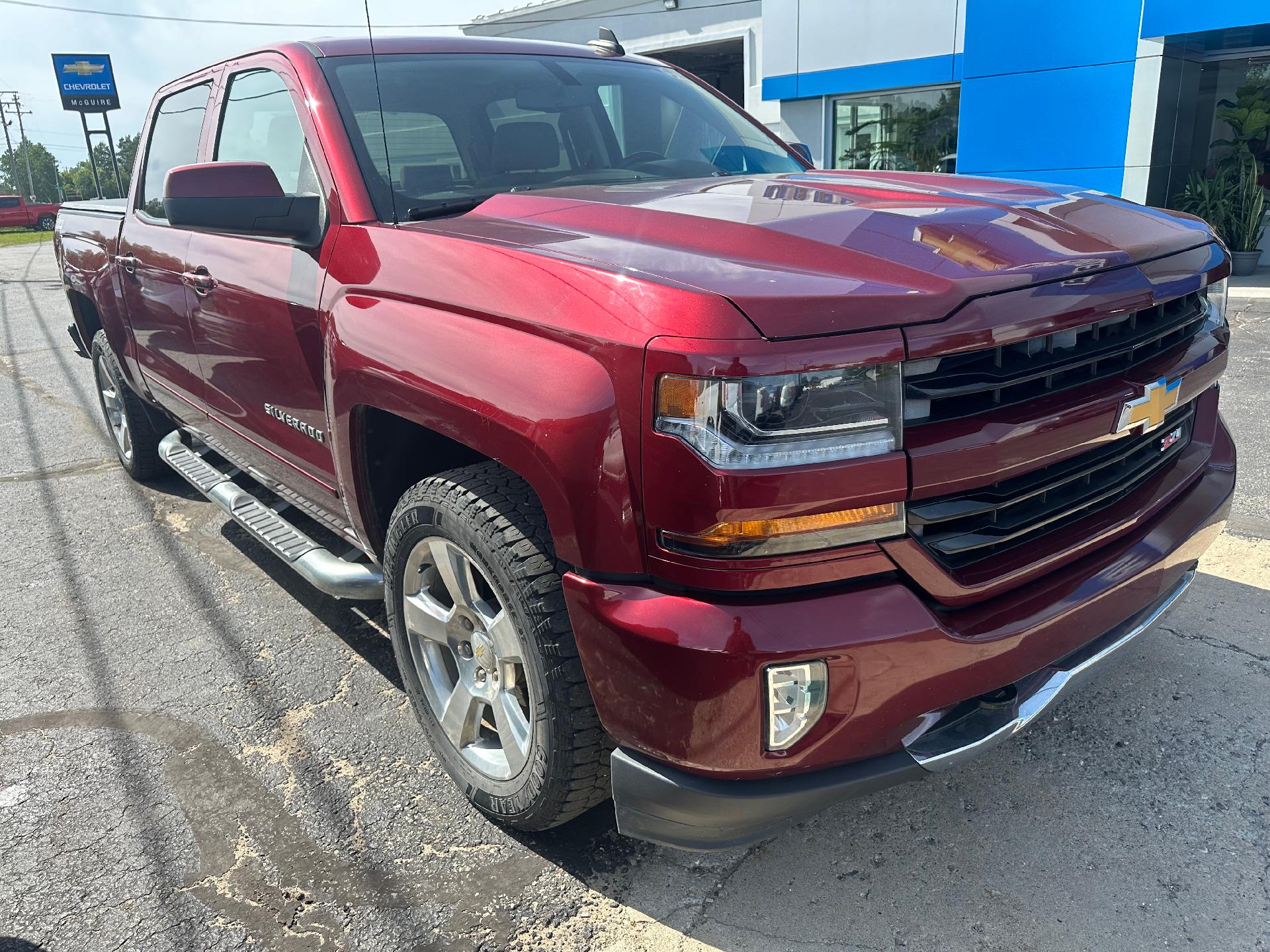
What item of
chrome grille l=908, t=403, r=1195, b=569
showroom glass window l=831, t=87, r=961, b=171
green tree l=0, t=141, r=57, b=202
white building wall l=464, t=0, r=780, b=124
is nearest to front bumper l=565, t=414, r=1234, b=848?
chrome grille l=908, t=403, r=1195, b=569

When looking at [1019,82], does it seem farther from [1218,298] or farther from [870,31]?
[1218,298]

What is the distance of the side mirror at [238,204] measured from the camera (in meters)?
2.46

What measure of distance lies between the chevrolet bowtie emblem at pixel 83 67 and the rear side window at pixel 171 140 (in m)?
38.1

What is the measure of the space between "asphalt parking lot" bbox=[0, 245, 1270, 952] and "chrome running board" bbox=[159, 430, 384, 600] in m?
0.43

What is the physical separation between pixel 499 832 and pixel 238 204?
1.72 m

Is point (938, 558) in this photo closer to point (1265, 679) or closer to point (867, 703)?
point (867, 703)

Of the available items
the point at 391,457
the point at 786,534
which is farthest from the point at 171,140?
the point at 786,534

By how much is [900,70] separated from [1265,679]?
13.4 metres

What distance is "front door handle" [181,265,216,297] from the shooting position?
3129 millimetres

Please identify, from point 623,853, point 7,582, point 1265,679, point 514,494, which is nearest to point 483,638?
point 514,494

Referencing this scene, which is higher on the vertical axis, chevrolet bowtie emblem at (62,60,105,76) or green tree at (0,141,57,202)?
chevrolet bowtie emblem at (62,60,105,76)

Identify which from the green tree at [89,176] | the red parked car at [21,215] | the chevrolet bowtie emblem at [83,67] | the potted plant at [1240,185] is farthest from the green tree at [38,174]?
the potted plant at [1240,185]

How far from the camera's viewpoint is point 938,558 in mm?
1720

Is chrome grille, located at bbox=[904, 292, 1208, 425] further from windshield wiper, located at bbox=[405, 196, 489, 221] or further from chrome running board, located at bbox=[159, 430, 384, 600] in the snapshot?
chrome running board, located at bbox=[159, 430, 384, 600]
